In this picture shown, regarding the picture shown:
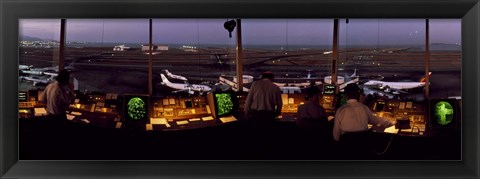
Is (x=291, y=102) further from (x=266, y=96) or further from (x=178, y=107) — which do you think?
(x=178, y=107)

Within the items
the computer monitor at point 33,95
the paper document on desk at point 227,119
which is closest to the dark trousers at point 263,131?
the paper document on desk at point 227,119

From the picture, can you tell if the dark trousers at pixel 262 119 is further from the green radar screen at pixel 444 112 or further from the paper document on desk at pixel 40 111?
the paper document on desk at pixel 40 111

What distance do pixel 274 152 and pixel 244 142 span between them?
0.34m

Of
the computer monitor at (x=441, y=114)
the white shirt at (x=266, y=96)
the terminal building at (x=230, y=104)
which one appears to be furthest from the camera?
the white shirt at (x=266, y=96)

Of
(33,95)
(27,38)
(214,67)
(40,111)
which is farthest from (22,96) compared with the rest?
(214,67)

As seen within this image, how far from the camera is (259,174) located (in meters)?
3.18

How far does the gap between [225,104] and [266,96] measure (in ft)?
2.47

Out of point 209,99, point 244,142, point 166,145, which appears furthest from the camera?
point 209,99

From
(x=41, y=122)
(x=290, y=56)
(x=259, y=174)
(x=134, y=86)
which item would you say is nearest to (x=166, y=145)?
(x=134, y=86)

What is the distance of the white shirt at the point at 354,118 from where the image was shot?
4.27 meters

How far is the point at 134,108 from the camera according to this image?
5.59 meters

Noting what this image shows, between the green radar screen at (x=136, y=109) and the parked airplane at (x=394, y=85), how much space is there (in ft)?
7.98

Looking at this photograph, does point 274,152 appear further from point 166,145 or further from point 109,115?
point 109,115
